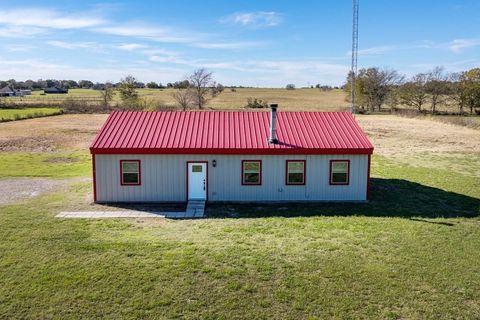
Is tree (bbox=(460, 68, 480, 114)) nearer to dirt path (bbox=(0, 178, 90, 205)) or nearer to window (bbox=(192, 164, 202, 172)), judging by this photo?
window (bbox=(192, 164, 202, 172))

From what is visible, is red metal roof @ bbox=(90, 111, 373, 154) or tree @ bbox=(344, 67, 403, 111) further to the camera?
tree @ bbox=(344, 67, 403, 111)

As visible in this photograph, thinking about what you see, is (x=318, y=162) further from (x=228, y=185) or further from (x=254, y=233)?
(x=254, y=233)

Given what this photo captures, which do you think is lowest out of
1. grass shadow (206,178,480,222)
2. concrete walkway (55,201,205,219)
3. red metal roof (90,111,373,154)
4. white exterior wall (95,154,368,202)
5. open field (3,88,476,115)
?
concrete walkway (55,201,205,219)

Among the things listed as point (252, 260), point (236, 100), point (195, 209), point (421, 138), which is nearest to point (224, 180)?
point (195, 209)

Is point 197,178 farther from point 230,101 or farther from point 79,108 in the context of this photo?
point 230,101

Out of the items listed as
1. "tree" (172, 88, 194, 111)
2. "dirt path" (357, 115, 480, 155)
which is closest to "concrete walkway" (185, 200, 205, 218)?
"dirt path" (357, 115, 480, 155)

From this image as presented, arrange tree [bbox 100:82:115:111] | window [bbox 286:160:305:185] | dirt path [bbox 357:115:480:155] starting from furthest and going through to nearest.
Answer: tree [bbox 100:82:115:111] → dirt path [bbox 357:115:480:155] → window [bbox 286:160:305:185]

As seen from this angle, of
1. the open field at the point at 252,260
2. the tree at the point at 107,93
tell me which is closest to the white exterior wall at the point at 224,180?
the open field at the point at 252,260
